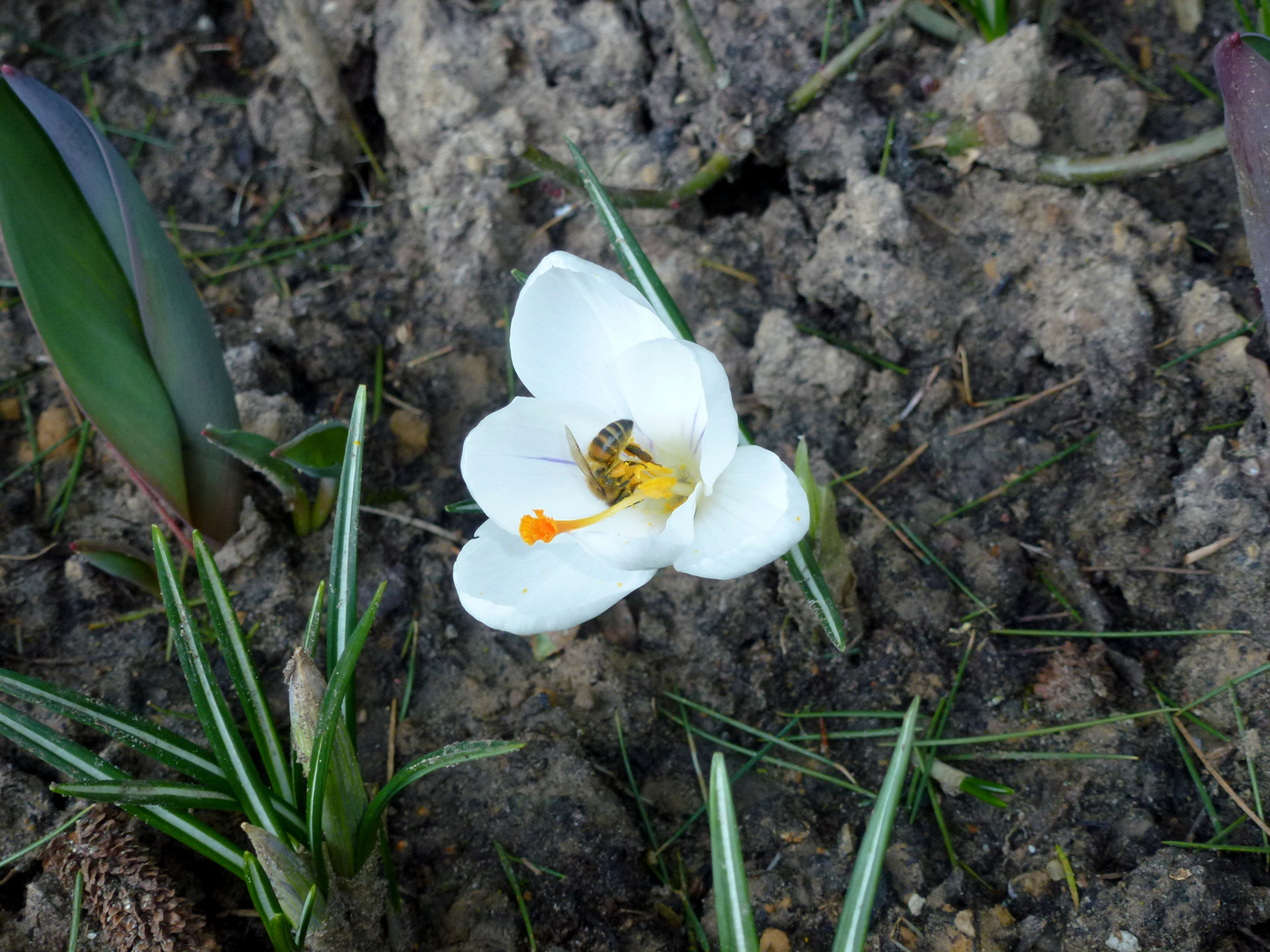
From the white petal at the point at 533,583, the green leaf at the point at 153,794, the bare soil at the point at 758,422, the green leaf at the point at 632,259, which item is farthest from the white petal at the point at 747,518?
the green leaf at the point at 153,794

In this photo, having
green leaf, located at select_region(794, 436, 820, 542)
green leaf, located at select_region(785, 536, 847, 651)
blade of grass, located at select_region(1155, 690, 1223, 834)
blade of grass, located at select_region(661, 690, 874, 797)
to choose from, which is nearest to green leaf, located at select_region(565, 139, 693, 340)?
green leaf, located at select_region(794, 436, 820, 542)

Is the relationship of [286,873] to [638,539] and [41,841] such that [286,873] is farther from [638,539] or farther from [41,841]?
[638,539]

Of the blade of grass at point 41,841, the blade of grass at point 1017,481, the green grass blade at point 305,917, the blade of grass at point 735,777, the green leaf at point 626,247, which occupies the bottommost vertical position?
the blade of grass at point 735,777

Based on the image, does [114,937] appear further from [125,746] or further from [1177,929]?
[1177,929]

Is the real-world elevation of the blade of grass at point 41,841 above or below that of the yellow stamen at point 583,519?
below

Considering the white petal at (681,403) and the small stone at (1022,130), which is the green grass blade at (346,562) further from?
the small stone at (1022,130)

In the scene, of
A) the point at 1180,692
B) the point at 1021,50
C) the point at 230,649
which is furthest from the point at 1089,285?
the point at 230,649
